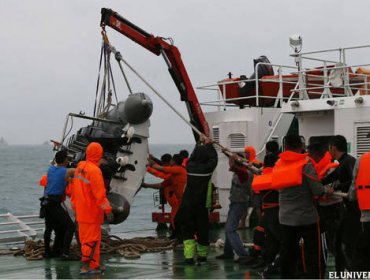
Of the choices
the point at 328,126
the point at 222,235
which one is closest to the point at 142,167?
the point at 222,235

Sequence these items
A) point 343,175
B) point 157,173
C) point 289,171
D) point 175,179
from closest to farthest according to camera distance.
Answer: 1. point 289,171
2. point 343,175
3. point 175,179
4. point 157,173

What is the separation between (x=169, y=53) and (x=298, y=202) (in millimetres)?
7267

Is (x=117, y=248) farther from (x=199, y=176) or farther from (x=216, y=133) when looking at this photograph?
(x=216, y=133)

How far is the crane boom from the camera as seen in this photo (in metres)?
13.5

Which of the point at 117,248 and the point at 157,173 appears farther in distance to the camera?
the point at 157,173

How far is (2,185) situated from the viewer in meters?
49.0

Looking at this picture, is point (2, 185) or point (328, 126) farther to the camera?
point (2, 185)

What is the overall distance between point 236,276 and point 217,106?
6.87 meters

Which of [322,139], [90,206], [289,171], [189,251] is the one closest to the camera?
[289,171]

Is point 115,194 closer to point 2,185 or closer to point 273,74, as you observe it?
point 273,74

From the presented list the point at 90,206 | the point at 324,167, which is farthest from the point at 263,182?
the point at 90,206

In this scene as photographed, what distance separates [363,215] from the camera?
7.01 meters

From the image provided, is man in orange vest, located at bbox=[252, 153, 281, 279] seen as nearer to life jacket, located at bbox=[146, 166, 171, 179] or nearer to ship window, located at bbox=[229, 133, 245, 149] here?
life jacket, located at bbox=[146, 166, 171, 179]

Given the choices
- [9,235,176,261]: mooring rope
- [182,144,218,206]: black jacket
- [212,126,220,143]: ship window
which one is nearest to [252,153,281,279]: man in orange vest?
[182,144,218,206]: black jacket
